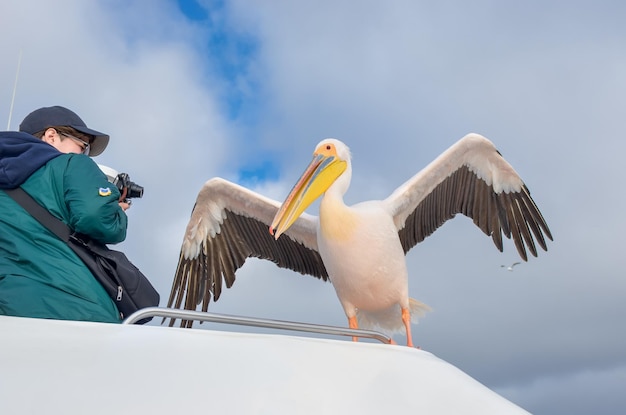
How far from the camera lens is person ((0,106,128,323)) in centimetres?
191

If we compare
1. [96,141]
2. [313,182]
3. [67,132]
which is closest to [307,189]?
[313,182]

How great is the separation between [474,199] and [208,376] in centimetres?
651

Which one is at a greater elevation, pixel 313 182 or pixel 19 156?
pixel 313 182

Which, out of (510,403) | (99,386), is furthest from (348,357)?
(99,386)

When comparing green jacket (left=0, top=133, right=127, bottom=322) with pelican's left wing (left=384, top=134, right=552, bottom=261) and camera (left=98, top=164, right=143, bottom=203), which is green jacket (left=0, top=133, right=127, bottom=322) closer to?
camera (left=98, top=164, right=143, bottom=203)

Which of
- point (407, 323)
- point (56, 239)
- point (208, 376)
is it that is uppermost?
point (407, 323)

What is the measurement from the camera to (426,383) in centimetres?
152

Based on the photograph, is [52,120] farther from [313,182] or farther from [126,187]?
[313,182]

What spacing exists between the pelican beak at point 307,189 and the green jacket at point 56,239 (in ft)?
13.7

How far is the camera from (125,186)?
2.59 metres

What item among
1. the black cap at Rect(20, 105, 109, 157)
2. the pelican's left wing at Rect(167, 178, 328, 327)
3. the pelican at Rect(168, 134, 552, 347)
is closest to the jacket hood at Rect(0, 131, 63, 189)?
the black cap at Rect(20, 105, 109, 157)

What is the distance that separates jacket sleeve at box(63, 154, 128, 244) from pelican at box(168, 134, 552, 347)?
4.00 m

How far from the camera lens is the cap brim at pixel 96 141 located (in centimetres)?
247

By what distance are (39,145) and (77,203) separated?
0.97 ft
